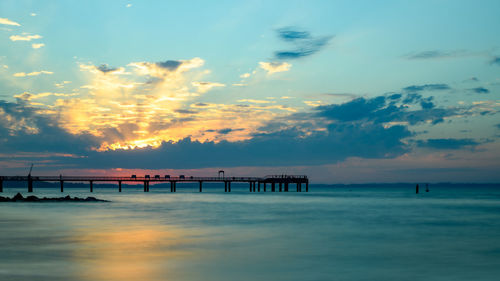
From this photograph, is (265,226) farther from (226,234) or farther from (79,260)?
(79,260)

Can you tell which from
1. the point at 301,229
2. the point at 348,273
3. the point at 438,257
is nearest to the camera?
the point at 348,273

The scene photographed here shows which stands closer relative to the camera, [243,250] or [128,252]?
[128,252]

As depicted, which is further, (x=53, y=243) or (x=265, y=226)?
(x=265, y=226)

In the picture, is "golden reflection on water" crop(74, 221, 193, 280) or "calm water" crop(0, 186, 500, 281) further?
"calm water" crop(0, 186, 500, 281)

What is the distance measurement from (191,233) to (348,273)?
51.3ft

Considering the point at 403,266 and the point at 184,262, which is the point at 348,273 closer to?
the point at 403,266

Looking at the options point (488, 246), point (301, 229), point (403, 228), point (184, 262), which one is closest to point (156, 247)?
point (184, 262)

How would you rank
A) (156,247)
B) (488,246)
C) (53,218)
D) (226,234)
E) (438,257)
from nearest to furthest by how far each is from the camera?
(438,257) < (156,247) < (488,246) < (226,234) < (53,218)

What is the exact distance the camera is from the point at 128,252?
23562 mm

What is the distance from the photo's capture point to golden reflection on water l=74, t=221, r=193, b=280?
1833 cm

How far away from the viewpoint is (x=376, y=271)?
1934 centimetres

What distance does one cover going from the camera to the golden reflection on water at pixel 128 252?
722 inches

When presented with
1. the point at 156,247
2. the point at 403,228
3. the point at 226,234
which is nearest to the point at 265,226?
the point at 226,234

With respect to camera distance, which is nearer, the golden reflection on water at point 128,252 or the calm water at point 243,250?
the golden reflection on water at point 128,252
